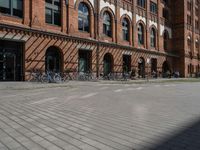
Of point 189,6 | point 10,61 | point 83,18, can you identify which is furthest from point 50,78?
point 189,6

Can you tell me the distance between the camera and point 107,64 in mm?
29875

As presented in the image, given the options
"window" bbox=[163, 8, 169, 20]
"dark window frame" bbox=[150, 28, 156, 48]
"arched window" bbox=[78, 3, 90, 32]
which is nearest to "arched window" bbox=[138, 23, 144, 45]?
"dark window frame" bbox=[150, 28, 156, 48]

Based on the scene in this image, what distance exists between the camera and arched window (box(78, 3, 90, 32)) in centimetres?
2641

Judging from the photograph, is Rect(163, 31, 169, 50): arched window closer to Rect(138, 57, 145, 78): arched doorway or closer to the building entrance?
Rect(138, 57, 145, 78): arched doorway

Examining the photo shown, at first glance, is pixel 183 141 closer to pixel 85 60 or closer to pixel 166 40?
pixel 85 60

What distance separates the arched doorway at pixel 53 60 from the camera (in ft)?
75.5

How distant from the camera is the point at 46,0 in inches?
900

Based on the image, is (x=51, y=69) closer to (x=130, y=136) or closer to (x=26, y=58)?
(x=26, y=58)

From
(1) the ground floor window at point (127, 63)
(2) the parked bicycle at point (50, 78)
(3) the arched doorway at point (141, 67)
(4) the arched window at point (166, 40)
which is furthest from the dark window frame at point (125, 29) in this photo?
(2) the parked bicycle at point (50, 78)

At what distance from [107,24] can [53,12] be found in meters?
8.55

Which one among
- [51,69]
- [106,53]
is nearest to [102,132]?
[51,69]

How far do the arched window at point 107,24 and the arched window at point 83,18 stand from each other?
2884 millimetres

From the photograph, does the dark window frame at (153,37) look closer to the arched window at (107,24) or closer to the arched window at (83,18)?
the arched window at (107,24)

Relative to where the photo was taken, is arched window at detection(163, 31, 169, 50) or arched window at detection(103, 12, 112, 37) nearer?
arched window at detection(103, 12, 112, 37)
